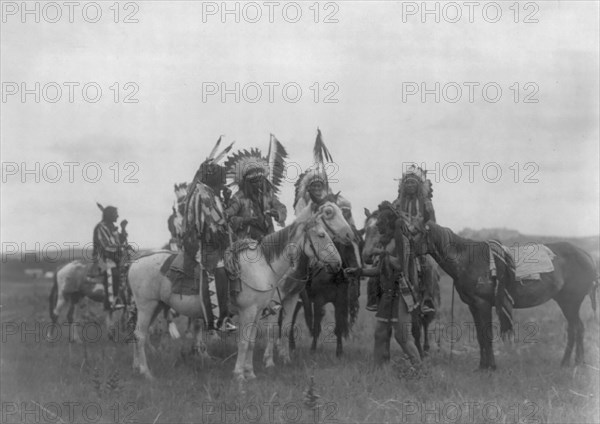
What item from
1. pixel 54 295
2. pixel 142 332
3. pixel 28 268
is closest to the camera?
pixel 142 332

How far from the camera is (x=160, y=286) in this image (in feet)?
30.0

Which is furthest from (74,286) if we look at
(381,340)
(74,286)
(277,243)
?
(381,340)

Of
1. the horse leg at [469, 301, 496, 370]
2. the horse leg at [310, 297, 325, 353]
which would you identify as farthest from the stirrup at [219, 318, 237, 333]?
the horse leg at [469, 301, 496, 370]

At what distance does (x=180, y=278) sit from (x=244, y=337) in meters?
1.28

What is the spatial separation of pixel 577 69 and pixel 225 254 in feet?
17.7

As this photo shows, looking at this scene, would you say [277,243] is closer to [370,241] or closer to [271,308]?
[271,308]

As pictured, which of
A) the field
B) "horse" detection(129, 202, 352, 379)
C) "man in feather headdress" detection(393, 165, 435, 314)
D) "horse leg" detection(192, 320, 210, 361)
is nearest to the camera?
the field

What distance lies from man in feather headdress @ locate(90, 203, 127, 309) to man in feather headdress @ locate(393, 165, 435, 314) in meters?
5.32

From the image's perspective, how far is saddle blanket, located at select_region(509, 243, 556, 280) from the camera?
9.23 m

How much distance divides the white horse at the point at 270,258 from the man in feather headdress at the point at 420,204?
1.41 metres

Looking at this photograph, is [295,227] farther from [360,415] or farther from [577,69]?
[577,69]

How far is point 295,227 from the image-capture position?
8.57 meters

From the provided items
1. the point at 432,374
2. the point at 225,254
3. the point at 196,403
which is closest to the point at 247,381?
the point at 196,403

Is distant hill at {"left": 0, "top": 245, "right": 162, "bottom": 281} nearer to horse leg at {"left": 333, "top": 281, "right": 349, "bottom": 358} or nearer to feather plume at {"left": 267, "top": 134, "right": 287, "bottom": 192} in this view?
feather plume at {"left": 267, "top": 134, "right": 287, "bottom": 192}
